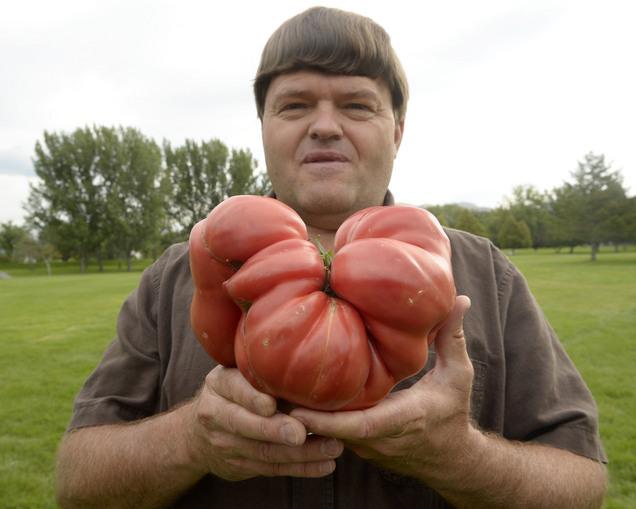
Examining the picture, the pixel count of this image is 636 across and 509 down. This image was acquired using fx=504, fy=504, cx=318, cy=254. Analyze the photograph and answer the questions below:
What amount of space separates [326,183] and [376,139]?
360 millimetres

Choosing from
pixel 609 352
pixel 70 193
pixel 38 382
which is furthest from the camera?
pixel 70 193

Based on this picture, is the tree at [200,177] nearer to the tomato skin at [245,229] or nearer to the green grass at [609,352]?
the green grass at [609,352]

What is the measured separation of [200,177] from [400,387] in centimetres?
7797

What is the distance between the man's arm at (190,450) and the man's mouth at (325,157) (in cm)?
132

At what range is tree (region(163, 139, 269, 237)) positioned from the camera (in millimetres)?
76000

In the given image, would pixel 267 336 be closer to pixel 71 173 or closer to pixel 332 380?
pixel 332 380

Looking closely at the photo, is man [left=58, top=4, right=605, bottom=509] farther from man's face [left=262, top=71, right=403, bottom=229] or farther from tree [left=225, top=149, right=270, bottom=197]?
tree [left=225, top=149, right=270, bottom=197]

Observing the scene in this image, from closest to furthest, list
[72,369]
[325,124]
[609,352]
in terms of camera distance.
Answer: [325,124] → [72,369] → [609,352]

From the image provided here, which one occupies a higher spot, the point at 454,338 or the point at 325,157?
the point at 325,157

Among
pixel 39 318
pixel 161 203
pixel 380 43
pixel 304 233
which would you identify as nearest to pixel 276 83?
pixel 380 43

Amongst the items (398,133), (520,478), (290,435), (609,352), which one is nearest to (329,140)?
(398,133)

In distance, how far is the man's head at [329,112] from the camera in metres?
2.62

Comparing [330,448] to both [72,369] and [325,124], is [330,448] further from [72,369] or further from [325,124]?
[72,369]

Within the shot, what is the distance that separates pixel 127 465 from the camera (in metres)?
2.33
